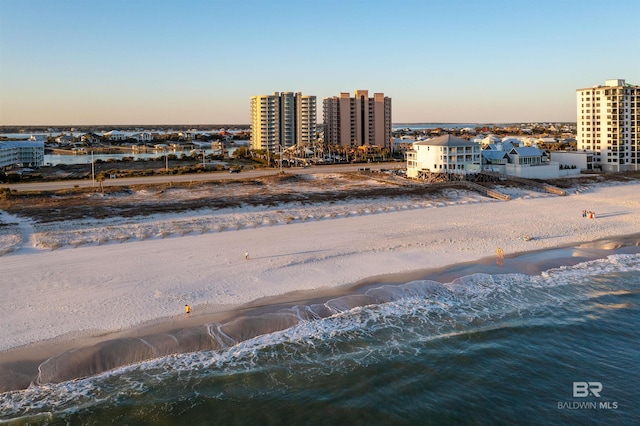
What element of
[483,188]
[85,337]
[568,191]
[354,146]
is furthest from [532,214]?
[354,146]

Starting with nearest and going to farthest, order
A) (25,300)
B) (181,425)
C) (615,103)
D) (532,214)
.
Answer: (181,425), (25,300), (532,214), (615,103)

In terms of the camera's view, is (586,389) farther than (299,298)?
No

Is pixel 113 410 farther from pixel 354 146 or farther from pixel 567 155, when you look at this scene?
pixel 354 146

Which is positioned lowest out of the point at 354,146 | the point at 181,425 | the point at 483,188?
the point at 181,425

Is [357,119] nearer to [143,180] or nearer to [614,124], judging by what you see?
[614,124]

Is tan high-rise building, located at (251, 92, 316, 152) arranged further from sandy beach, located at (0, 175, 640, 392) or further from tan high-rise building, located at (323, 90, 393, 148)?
sandy beach, located at (0, 175, 640, 392)

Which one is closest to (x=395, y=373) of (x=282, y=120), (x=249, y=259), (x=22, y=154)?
(x=249, y=259)

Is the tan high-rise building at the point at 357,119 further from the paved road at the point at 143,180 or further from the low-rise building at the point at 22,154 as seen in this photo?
the low-rise building at the point at 22,154
